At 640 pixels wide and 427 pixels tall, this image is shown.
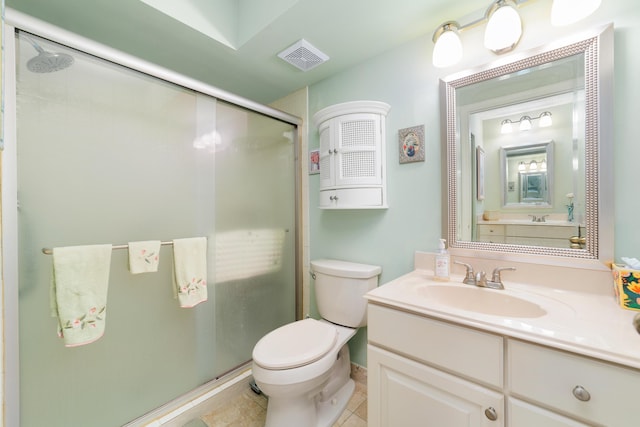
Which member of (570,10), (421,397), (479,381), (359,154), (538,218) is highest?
(570,10)

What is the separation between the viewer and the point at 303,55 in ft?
4.76

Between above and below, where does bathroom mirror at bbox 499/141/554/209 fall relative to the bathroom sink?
above

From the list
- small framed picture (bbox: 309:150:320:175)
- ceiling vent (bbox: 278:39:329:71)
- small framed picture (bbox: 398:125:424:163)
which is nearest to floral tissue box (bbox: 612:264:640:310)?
small framed picture (bbox: 398:125:424:163)

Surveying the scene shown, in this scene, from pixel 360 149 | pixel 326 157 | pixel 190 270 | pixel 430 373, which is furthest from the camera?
pixel 326 157

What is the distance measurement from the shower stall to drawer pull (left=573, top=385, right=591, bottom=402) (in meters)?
1.46

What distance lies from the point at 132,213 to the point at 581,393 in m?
1.65

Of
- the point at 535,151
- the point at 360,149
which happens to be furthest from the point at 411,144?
the point at 535,151

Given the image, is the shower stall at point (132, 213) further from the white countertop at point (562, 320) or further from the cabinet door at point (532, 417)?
the cabinet door at point (532, 417)

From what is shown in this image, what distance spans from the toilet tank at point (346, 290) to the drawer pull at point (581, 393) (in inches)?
34.3

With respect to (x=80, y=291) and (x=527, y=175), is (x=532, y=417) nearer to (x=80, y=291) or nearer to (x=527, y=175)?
(x=527, y=175)

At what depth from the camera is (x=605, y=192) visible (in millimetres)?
905

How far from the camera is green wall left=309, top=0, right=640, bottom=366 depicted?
890mm

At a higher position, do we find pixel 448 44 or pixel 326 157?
pixel 448 44

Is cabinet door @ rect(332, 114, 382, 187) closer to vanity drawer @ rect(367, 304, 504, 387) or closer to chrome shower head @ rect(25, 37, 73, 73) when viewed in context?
vanity drawer @ rect(367, 304, 504, 387)
